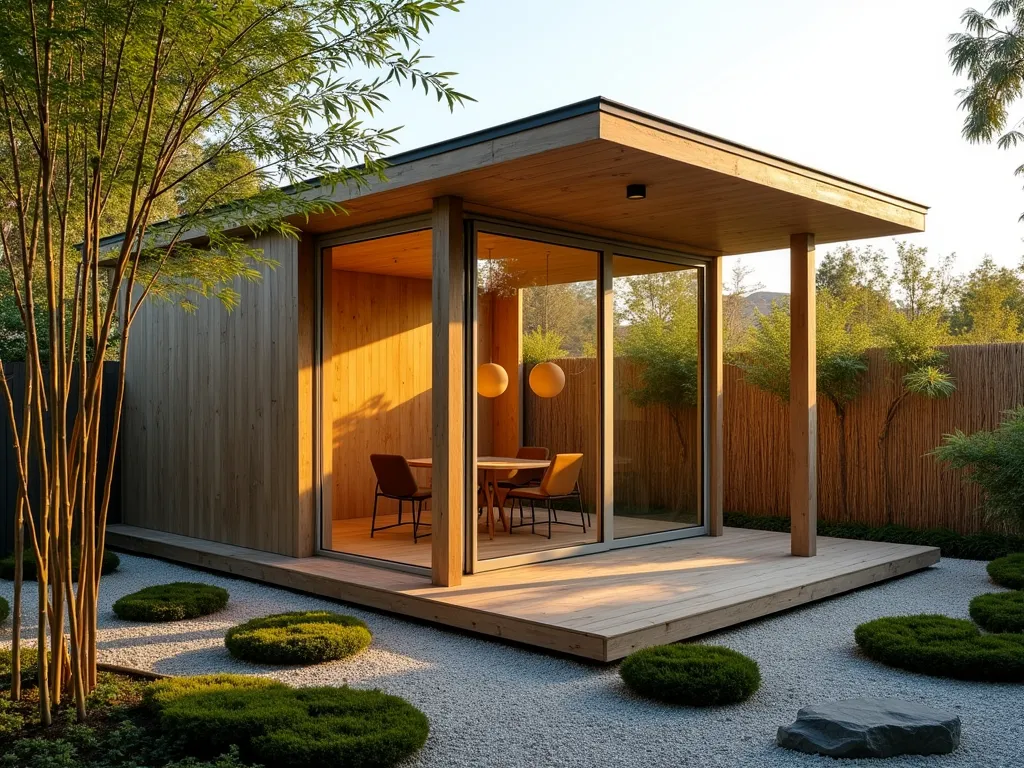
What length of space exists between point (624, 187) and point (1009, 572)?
12.7ft

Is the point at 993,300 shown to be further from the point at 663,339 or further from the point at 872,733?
the point at 872,733

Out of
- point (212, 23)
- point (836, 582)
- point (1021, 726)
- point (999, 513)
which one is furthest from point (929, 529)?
point (212, 23)

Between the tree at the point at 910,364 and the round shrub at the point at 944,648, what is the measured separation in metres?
3.62

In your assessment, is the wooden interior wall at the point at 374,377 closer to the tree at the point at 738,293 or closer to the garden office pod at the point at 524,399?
the garden office pod at the point at 524,399

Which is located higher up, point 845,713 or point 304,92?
point 304,92

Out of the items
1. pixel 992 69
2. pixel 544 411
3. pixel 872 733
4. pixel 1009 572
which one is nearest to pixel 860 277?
pixel 992 69

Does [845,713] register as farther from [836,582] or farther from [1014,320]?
[1014,320]

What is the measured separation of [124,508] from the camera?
362 inches

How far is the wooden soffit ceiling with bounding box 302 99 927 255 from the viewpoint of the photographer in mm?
4930

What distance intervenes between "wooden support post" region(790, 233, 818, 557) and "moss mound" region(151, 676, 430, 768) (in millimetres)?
4552

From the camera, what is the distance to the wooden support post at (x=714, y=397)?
8289 millimetres

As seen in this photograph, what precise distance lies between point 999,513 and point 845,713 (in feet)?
14.7

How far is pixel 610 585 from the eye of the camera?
596cm

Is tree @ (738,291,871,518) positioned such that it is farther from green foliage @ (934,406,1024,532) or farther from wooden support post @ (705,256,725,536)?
green foliage @ (934,406,1024,532)
